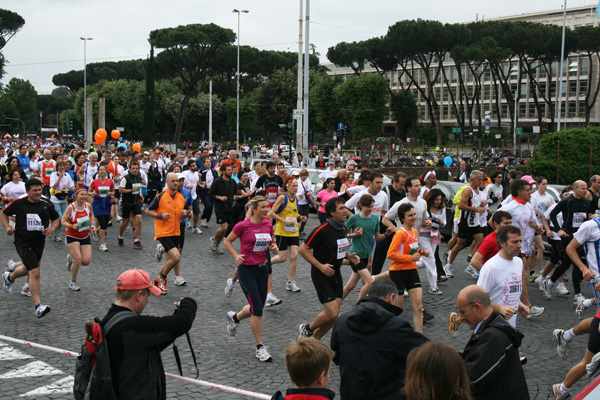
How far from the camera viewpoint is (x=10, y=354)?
6.52m

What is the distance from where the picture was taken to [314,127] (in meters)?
71.9

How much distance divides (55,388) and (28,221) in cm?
311

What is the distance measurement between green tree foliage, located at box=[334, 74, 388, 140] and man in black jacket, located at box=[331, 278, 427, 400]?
59.2m

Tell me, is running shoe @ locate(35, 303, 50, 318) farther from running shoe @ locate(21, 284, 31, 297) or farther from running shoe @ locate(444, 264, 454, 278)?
running shoe @ locate(444, 264, 454, 278)

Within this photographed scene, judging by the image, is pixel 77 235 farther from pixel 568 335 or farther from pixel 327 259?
pixel 568 335

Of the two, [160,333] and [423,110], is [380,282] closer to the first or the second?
[160,333]

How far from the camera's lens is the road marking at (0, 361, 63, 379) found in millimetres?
5941

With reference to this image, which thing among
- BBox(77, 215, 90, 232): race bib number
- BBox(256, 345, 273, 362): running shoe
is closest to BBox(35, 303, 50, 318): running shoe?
BBox(77, 215, 90, 232): race bib number

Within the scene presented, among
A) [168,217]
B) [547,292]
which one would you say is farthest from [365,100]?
[168,217]

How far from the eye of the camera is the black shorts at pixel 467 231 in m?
10.8

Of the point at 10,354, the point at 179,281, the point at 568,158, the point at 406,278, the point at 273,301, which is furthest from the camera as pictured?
the point at 568,158

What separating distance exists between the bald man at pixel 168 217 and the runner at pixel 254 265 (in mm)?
2289

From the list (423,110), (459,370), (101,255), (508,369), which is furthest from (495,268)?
(423,110)

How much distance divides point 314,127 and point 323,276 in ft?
216
